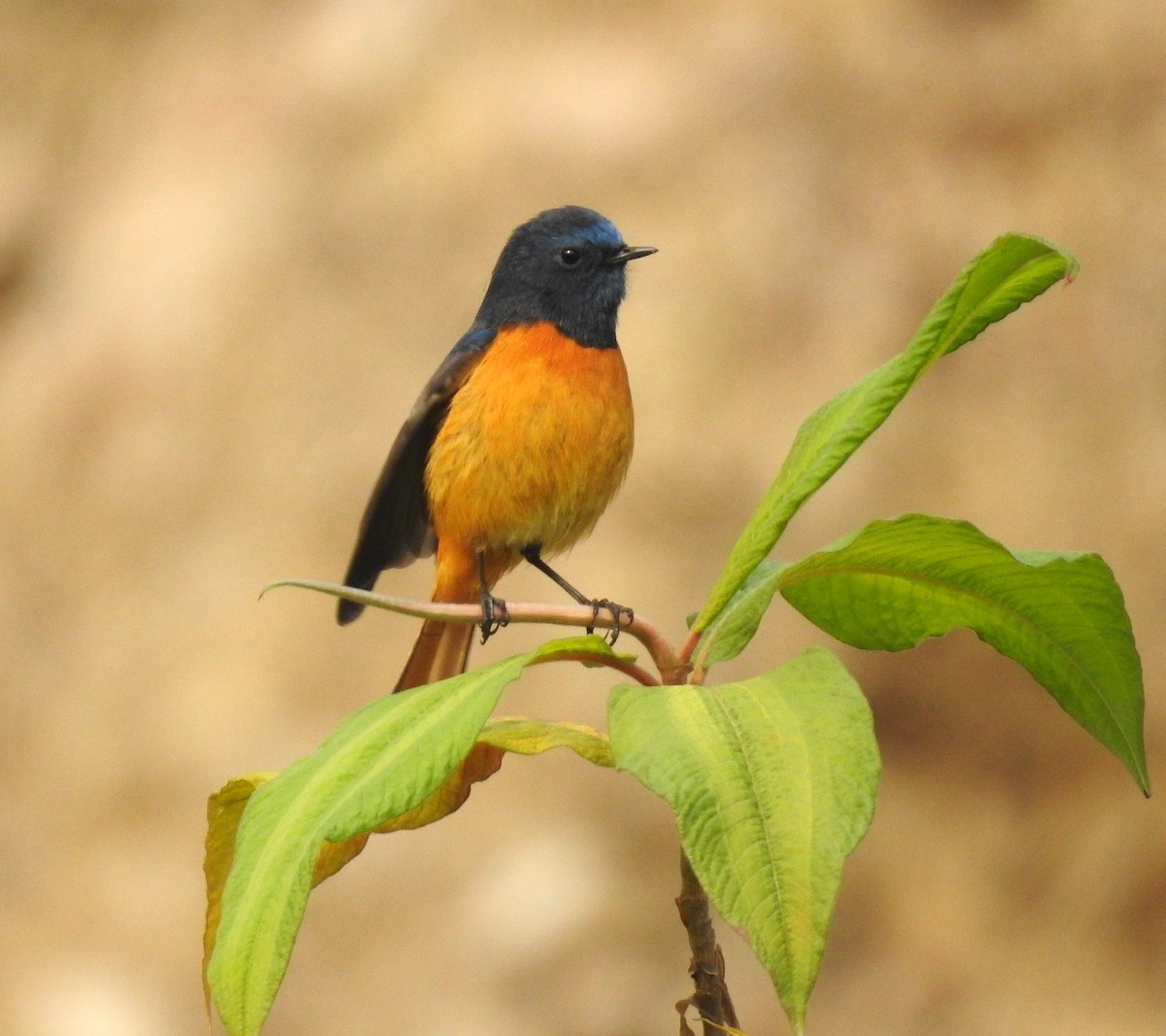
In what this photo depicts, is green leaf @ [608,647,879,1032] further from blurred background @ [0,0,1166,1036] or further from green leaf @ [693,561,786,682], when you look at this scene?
blurred background @ [0,0,1166,1036]

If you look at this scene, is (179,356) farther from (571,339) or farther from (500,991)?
(571,339)

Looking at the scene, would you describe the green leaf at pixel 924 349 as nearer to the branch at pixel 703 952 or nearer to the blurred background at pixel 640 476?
the branch at pixel 703 952

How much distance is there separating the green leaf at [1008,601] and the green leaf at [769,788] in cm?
13

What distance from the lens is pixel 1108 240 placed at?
221cm

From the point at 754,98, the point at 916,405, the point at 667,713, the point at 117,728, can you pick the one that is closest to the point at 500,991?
the point at 117,728

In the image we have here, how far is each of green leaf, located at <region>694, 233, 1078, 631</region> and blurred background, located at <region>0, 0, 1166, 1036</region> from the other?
142 centimetres

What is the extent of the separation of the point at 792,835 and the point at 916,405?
69.4 inches

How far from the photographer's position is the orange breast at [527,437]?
115 centimetres

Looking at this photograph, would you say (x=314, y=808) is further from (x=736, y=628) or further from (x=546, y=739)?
(x=736, y=628)

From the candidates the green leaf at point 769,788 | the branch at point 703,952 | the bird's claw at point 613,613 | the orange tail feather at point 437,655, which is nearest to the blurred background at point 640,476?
the orange tail feather at point 437,655

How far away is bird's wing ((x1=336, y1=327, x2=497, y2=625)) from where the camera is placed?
3.66 ft

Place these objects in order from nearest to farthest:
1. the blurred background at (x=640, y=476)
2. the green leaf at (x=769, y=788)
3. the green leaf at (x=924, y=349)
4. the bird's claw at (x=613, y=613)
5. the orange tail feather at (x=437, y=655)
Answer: the green leaf at (x=769, y=788) → the green leaf at (x=924, y=349) → the bird's claw at (x=613, y=613) → the orange tail feather at (x=437, y=655) → the blurred background at (x=640, y=476)

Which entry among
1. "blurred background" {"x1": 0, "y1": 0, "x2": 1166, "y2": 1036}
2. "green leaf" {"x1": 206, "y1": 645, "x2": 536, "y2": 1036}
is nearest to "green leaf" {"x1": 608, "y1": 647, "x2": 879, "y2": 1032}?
"green leaf" {"x1": 206, "y1": 645, "x2": 536, "y2": 1036}

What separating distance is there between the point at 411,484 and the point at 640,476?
1.04m
